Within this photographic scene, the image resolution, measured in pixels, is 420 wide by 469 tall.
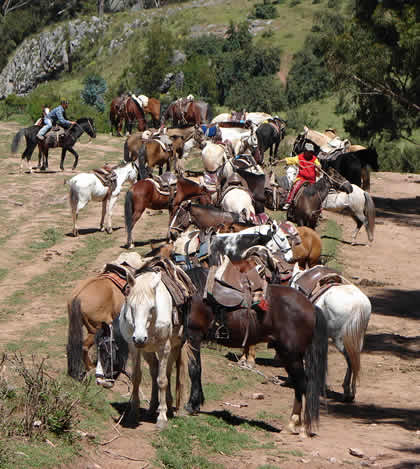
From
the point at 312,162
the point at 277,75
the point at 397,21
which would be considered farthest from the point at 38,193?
the point at 277,75

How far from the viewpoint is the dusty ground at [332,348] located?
8.12 meters

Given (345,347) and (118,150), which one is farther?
(118,150)

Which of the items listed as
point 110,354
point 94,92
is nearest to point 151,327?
point 110,354

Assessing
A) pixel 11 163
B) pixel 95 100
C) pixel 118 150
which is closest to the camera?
pixel 11 163

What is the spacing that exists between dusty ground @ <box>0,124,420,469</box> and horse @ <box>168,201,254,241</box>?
2.60 m

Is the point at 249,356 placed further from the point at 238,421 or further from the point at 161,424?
the point at 161,424

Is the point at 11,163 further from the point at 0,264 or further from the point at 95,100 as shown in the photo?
the point at 95,100

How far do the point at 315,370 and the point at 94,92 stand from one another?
177 feet

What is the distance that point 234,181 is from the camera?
15.8m

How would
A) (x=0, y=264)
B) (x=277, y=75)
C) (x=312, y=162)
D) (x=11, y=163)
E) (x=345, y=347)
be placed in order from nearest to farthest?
(x=345, y=347) < (x=0, y=264) < (x=312, y=162) < (x=11, y=163) < (x=277, y=75)

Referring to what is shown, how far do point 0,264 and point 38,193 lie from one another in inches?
307

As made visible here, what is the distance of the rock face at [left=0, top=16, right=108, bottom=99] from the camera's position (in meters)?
85.4

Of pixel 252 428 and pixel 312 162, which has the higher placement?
pixel 312 162

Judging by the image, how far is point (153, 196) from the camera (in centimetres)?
1783
